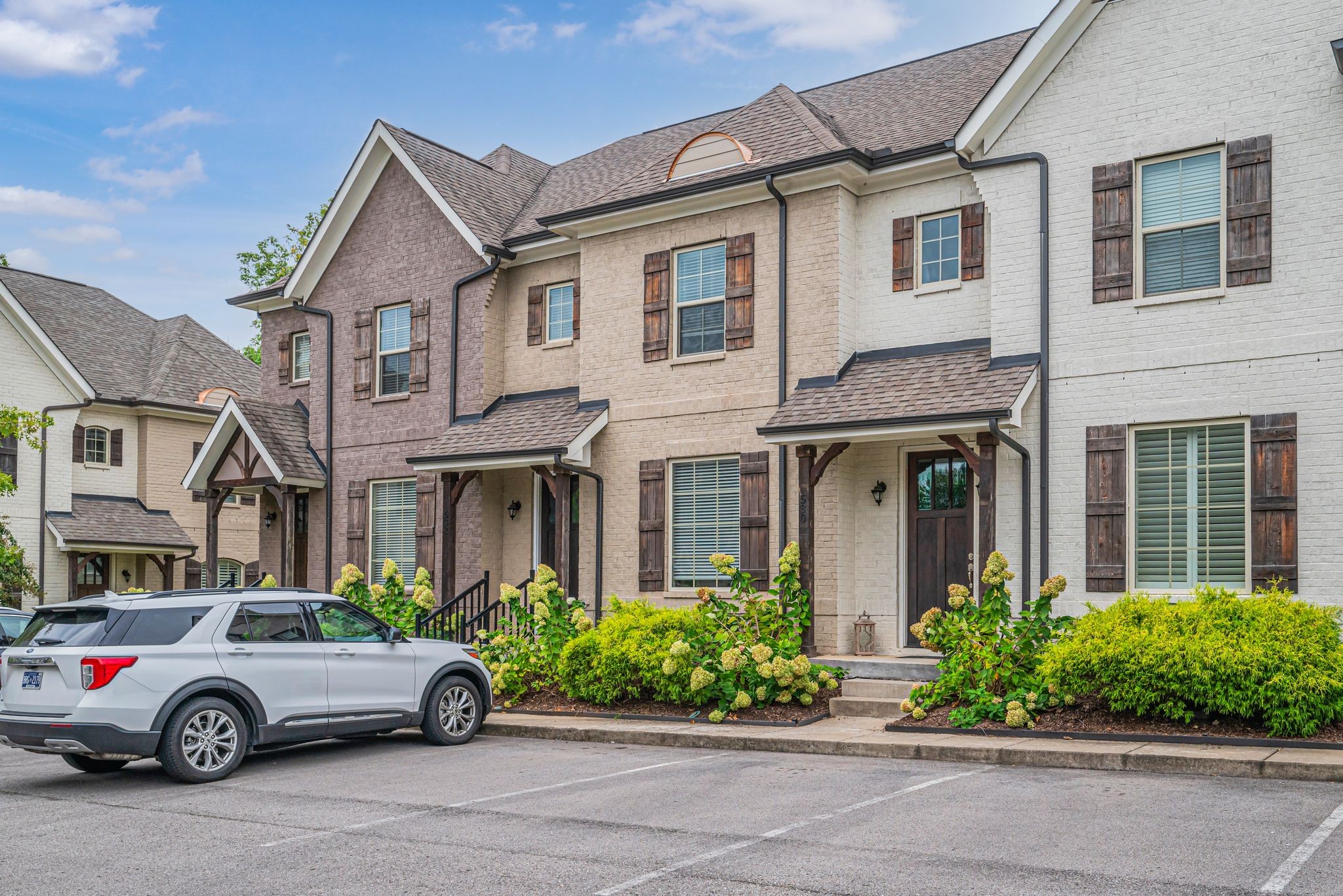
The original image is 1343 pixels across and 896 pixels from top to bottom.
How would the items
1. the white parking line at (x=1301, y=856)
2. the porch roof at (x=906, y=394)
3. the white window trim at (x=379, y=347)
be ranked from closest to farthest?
the white parking line at (x=1301, y=856) < the porch roof at (x=906, y=394) < the white window trim at (x=379, y=347)

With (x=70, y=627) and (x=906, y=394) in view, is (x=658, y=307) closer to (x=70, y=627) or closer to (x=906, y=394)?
(x=906, y=394)

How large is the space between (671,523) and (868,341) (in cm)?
360

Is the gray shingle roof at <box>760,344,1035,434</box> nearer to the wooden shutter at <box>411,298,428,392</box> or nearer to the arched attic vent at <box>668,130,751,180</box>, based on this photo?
the arched attic vent at <box>668,130,751,180</box>

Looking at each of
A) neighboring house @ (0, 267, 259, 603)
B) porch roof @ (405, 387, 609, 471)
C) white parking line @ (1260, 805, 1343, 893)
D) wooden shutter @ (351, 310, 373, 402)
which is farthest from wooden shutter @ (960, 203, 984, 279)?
neighboring house @ (0, 267, 259, 603)

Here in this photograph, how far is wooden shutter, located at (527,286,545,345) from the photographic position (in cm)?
1928

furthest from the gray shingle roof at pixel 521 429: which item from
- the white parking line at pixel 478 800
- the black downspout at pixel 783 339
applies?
the white parking line at pixel 478 800

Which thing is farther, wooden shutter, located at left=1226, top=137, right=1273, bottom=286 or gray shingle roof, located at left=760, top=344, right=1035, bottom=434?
gray shingle roof, located at left=760, top=344, right=1035, bottom=434

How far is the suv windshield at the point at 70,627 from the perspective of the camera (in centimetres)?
1025

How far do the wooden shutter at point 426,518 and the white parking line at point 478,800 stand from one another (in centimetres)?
886

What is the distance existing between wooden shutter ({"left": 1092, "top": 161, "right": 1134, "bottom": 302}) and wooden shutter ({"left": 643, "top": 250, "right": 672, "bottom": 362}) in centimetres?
578

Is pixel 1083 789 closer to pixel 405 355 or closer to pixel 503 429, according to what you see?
pixel 503 429

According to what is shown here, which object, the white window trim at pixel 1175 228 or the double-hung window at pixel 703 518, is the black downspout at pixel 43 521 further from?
the white window trim at pixel 1175 228

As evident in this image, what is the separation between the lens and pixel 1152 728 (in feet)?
35.2

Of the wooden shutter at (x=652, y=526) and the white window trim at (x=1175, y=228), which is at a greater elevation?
the white window trim at (x=1175, y=228)
